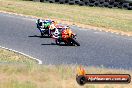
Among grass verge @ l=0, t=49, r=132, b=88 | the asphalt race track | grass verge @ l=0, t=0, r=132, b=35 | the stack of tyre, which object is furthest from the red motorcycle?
the stack of tyre

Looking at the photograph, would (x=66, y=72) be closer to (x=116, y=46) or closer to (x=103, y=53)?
(x=103, y=53)

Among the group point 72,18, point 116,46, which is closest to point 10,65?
point 116,46

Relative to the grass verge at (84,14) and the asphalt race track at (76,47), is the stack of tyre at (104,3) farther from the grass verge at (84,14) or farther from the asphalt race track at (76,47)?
the asphalt race track at (76,47)

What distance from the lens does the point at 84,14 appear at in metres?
39.5

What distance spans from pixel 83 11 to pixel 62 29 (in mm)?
18654

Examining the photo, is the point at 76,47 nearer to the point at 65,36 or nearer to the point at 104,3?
the point at 65,36

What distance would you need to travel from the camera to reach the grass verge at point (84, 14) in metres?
32.6

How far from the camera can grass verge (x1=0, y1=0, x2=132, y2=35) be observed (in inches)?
1282

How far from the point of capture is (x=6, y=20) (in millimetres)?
31766

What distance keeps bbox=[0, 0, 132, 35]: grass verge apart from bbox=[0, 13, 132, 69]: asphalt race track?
3133 millimetres

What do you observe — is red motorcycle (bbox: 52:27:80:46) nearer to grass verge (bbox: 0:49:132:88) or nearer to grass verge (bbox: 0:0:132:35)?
grass verge (bbox: 0:49:132:88)

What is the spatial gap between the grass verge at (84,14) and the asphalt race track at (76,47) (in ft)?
10.3

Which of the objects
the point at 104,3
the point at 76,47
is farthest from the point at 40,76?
the point at 104,3

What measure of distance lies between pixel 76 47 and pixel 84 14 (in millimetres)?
16583
